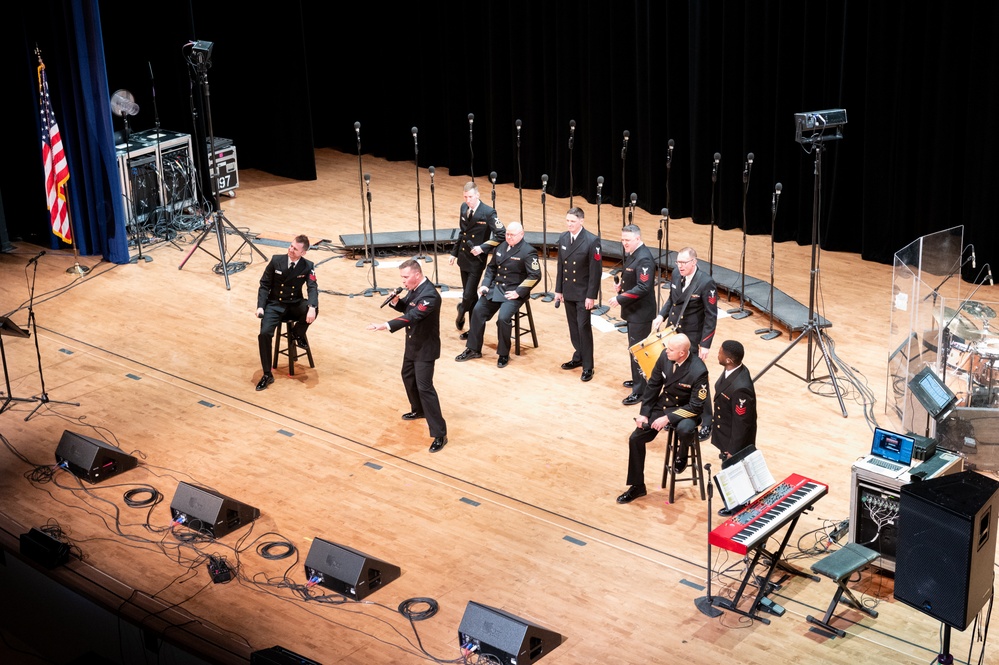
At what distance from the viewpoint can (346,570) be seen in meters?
7.06

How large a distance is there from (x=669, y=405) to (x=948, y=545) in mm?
2527

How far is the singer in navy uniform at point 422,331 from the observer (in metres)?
8.73

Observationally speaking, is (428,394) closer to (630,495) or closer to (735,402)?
(630,495)

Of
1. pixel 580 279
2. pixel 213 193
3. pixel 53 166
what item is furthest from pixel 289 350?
pixel 53 166

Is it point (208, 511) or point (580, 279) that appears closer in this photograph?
point (208, 511)

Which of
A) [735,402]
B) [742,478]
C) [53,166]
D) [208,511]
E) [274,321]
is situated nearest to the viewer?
[742,478]

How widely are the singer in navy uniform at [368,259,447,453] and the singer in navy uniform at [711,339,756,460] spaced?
2250mm

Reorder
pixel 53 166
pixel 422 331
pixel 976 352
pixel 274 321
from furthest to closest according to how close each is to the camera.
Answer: pixel 53 166 < pixel 274 321 < pixel 422 331 < pixel 976 352

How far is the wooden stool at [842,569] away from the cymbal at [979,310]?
9.58 feet

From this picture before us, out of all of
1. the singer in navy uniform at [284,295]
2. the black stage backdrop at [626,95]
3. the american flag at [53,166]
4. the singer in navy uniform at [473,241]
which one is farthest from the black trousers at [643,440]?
the american flag at [53,166]

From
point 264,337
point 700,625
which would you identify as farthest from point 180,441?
point 700,625

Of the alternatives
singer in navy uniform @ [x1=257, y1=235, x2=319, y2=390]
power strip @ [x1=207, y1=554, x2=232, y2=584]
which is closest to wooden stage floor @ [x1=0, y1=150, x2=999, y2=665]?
power strip @ [x1=207, y1=554, x2=232, y2=584]

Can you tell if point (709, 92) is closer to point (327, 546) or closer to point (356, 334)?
point (356, 334)

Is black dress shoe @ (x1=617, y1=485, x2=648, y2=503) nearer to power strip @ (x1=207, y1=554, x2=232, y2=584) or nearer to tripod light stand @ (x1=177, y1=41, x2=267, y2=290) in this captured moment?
power strip @ (x1=207, y1=554, x2=232, y2=584)
